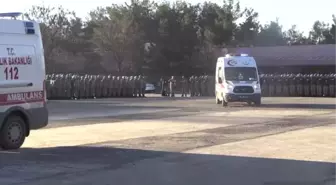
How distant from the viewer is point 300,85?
5003 cm

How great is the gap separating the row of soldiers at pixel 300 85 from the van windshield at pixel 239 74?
15241 millimetres

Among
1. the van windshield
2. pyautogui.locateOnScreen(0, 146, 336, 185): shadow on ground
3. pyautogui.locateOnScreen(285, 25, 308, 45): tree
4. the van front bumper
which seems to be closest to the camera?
pyautogui.locateOnScreen(0, 146, 336, 185): shadow on ground

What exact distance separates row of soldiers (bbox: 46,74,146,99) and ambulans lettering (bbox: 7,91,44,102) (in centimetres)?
2911

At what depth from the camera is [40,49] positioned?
1440 cm

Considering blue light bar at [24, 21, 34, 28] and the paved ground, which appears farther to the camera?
blue light bar at [24, 21, 34, 28]

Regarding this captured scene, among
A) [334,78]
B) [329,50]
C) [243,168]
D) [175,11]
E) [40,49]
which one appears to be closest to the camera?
[243,168]

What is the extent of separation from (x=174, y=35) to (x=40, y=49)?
6311 centimetres

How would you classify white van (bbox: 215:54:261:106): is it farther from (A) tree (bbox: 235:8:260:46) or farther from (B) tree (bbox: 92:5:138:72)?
(A) tree (bbox: 235:8:260:46)

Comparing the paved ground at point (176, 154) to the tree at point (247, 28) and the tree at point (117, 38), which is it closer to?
the tree at point (117, 38)

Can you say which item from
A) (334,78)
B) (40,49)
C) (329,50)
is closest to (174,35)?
(329,50)

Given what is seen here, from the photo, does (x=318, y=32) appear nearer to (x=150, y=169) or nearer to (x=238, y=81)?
(x=238, y=81)

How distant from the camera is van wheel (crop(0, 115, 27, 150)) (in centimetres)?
1346

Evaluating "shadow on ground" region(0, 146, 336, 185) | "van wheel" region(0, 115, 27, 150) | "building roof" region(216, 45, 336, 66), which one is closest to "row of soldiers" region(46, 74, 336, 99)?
"building roof" region(216, 45, 336, 66)

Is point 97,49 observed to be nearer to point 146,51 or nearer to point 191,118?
point 146,51
